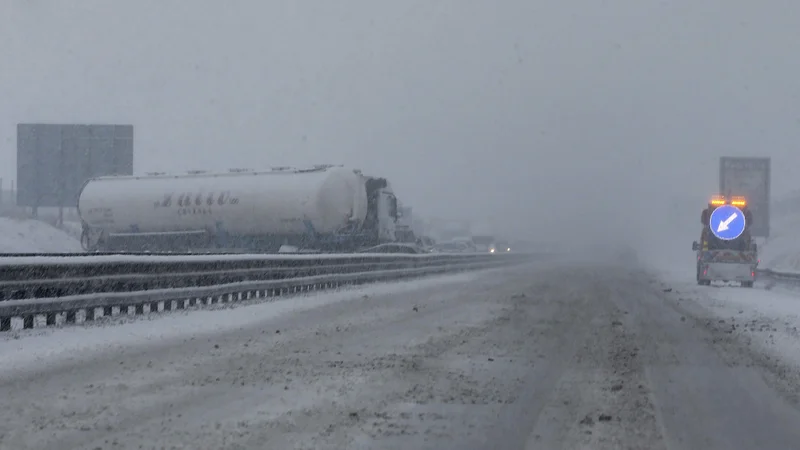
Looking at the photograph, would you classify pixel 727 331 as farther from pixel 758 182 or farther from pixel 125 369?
pixel 758 182

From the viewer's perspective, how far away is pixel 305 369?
9.11 m

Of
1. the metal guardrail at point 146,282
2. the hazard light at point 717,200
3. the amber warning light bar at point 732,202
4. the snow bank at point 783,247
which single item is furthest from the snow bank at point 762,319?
the snow bank at point 783,247

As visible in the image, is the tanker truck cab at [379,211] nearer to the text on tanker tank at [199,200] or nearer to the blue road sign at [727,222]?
the text on tanker tank at [199,200]

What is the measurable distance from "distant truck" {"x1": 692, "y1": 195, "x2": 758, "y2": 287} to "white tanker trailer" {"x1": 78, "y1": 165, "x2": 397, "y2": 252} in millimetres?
12201

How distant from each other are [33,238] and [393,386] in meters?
35.7

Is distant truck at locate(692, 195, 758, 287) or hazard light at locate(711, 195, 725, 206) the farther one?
hazard light at locate(711, 195, 725, 206)

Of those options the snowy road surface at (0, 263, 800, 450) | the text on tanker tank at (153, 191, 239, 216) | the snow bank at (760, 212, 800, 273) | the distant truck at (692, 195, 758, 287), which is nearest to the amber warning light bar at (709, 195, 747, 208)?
the distant truck at (692, 195, 758, 287)

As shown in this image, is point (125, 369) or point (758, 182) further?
point (758, 182)

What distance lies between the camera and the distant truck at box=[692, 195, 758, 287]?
32.3 m

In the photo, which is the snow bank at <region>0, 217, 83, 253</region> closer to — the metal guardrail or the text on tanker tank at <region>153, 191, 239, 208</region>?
the text on tanker tank at <region>153, 191, 239, 208</region>

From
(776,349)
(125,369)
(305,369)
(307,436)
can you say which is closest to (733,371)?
(776,349)

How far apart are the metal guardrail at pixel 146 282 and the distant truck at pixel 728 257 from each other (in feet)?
43.6

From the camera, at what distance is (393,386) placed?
8094mm

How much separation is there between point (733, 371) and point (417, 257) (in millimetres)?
24348
